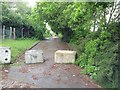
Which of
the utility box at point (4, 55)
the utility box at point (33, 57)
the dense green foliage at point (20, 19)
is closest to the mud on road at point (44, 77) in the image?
the utility box at point (33, 57)

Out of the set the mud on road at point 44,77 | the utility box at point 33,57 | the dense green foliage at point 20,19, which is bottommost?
the mud on road at point 44,77

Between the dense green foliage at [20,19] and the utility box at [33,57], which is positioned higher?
the dense green foliage at [20,19]

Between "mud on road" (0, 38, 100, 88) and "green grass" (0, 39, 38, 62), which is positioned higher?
"green grass" (0, 39, 38, 62)

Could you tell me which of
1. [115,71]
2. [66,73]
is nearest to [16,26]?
[66,73]

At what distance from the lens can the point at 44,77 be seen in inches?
317

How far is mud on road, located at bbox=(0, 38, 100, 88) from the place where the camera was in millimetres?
6980

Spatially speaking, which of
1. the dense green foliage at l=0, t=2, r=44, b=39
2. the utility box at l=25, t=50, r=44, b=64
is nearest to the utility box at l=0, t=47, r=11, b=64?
A: the utility box at l=25, t=50, r=44, b=64

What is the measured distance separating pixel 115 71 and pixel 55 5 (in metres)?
9.43

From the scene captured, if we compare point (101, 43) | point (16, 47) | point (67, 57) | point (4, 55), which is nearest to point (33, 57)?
point (4, 55)

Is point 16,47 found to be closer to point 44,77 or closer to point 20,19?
point 44,77

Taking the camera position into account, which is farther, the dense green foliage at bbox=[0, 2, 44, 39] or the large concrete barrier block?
the dense green foliage at bbox=[0, 2, 44, 39]

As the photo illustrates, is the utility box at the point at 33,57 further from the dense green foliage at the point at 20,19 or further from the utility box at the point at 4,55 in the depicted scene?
the dense green foliage at the point at 20,19

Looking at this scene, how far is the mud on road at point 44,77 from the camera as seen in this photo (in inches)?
275

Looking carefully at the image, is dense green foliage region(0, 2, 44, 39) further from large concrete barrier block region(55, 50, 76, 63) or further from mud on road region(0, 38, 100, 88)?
mud on road region(0, 38, 100, 88)
